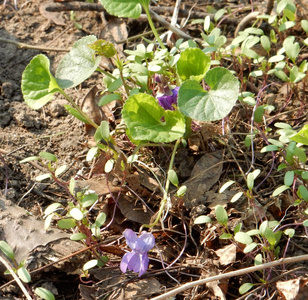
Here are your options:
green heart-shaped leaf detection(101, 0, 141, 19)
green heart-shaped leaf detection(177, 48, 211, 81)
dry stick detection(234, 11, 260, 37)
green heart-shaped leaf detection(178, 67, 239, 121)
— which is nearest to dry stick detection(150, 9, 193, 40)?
dry stick detection(234, 11, 260, 37)

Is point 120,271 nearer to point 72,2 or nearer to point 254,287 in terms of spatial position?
point 254,287

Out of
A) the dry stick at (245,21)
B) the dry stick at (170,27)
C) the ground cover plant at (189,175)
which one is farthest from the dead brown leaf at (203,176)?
the dry stick at (245,21)

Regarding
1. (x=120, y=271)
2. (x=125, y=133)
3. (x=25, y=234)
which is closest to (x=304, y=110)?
(x=125, y=133)

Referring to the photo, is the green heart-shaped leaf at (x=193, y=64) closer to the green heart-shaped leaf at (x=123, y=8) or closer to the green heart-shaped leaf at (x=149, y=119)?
the green heart-shaped leaf at (x=149, y=119)

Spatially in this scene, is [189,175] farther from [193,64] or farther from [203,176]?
[193,64]

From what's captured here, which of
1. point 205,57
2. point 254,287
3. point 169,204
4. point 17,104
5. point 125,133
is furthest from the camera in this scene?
point 17,104
